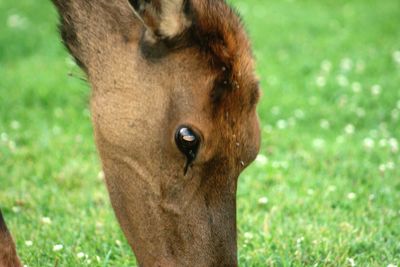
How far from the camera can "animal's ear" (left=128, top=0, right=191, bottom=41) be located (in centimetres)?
325

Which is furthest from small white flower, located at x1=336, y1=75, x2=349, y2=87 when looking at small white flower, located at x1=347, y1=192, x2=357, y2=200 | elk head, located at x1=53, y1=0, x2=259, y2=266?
elk head, located at x1=53, y1=0, x2=259, y2=266

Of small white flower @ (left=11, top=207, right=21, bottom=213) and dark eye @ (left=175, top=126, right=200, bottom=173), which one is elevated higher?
dark eye @ (left=175, top=126, right=200, bottom=173)

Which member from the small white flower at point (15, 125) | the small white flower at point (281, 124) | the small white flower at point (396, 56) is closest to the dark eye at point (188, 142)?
the small white flower at point (281, 124)

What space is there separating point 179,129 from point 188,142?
0.25ft

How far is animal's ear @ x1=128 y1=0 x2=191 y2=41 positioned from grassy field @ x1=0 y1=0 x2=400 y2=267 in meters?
0.62

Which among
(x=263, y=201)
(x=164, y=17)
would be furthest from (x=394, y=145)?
(x=164, y=17)

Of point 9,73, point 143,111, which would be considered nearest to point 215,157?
point 143,111

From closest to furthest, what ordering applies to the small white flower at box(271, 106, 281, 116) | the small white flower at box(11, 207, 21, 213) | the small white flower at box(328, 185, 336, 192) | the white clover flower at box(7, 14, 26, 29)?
the small white flower at box(11, 207, 21, 213) → the small white flower at box(328, 185, 336, 192) → the small white flower at box(271, 106, 281, 116) → the white clover flower at box(7, 14, 26, 29)

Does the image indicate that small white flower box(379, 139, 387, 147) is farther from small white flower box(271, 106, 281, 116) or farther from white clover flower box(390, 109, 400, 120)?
small white flower box(271, 106, 281, 116)

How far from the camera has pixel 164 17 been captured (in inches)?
129

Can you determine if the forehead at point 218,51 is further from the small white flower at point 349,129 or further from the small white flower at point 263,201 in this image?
the small white flower at point 349,129

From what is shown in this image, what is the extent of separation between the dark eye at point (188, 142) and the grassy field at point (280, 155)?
0.67 m

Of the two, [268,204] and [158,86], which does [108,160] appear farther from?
[268,204]

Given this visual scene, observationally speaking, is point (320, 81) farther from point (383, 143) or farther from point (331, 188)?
point (331, 188)
